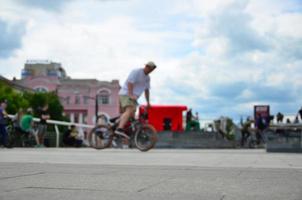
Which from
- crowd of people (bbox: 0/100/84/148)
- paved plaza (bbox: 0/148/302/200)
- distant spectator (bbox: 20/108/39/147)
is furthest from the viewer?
distant spectator (bbox: 20/108/39/147)

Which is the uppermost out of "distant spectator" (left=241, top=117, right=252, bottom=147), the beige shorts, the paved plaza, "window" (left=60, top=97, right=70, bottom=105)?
"window" (left=60, top=97, right=70, bottom=105)

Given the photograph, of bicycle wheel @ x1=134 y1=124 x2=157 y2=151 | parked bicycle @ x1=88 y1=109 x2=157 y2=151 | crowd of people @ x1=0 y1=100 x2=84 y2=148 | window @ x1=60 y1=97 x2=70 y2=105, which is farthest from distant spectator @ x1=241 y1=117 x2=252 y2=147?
window @ x1=60 y1=97 x2=70 y2=105

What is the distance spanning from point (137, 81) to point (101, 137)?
68.8 inches

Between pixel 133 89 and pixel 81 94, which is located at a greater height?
pixel 81 94

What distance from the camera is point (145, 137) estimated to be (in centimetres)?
1291

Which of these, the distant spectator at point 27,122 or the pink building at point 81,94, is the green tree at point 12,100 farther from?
the distant spectator at point 27,122

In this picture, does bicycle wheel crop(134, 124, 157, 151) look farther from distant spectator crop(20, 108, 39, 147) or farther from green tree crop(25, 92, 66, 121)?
green tree crop(25, 92, 66, 121)

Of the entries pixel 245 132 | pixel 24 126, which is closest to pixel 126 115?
pixel 24 126

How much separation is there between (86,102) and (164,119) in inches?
3170

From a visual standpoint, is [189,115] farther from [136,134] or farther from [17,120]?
[136,134]

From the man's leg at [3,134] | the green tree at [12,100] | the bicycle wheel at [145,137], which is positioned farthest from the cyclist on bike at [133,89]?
the green tree at [12,100]

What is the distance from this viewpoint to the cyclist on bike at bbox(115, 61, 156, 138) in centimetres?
1262

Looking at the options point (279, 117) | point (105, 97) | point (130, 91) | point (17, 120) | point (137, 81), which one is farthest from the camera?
point (105, 97)

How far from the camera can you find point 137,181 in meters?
4.68
